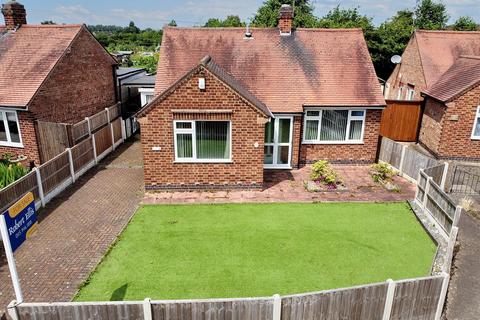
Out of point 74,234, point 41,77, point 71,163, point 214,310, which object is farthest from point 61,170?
point 214,310

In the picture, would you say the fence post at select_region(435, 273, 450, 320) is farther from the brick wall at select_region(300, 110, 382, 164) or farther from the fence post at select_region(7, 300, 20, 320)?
the brick wall at select_region(300, 110, 382, 164)

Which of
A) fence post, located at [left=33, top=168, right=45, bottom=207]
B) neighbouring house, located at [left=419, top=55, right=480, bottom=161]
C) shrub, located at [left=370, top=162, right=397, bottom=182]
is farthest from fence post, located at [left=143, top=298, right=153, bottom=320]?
neighbouring house, located at [left=419, top=55, right=480, bottom=161]

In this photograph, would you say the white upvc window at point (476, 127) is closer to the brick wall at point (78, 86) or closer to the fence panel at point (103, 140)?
the fence panel at point (103, 140)

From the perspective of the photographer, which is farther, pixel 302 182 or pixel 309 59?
pixel 309 59

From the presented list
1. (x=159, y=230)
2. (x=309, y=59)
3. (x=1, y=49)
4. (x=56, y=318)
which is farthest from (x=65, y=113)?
(x=56, y=318)

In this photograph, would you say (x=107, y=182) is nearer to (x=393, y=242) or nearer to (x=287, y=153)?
(x=287, y=153)

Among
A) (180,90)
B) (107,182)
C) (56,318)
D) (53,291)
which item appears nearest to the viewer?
(56,318)
